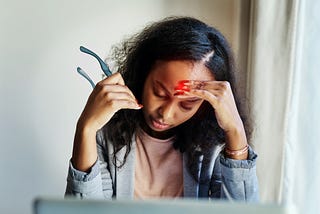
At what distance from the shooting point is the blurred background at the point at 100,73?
1096mm

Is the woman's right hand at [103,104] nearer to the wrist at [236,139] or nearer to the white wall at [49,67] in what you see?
the wrist at [236,139]

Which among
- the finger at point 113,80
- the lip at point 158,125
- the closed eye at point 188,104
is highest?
the finger at point 113,80

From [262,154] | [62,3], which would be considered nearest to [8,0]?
[62,3]

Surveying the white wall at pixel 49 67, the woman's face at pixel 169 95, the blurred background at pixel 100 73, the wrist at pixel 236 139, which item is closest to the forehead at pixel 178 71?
the woman's face at pixel 169 95

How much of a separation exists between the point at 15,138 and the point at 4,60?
0.63ft

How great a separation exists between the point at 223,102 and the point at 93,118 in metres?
0.22

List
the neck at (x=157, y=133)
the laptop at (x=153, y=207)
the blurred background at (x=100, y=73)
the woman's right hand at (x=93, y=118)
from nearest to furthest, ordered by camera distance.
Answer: the laptop at (x=153, y=207)
the woman's right hand at (x=93, y=118)
the neck at (x=157, y=133)
the blurred background at (x=100, y=73)

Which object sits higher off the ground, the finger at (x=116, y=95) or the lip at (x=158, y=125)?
the finger at (x=116, y=95)

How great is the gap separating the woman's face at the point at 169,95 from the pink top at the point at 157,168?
1.9 inches

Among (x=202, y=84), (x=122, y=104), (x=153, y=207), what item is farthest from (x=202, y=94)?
(x=153, y=207)

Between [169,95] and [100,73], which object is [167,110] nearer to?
[169,95]

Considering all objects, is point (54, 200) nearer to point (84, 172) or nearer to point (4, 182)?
point (84, 172)

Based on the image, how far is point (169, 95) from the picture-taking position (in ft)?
2.85

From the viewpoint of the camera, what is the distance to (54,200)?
49 centimetres
